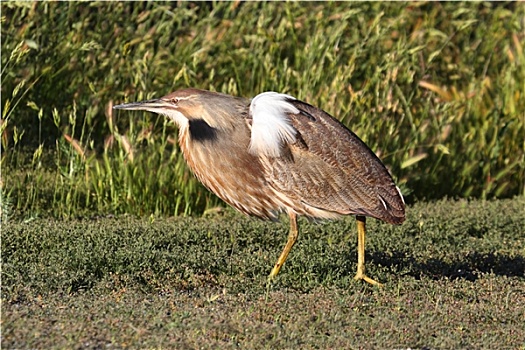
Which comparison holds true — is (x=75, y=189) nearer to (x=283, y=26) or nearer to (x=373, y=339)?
(x=283, y=26)

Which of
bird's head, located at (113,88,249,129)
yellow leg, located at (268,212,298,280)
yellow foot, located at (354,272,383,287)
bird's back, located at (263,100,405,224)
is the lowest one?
yellow foot, located at (354,272,383,287)

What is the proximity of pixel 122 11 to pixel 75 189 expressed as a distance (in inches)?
108

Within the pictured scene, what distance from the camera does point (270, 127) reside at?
19.1 feet

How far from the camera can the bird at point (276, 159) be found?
5926 millimetres

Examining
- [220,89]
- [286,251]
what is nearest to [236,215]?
[286,251]

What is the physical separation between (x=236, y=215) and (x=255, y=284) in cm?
189

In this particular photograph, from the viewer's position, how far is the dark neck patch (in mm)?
5949

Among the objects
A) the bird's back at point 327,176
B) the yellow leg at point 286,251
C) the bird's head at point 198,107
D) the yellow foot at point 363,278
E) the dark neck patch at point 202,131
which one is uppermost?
the bird's head at point 198,107

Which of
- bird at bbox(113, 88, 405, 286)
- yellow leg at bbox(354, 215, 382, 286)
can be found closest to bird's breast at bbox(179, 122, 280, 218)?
bird at bbox(113, 88, 405, 286)

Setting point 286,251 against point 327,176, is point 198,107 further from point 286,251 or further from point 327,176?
point 286,251

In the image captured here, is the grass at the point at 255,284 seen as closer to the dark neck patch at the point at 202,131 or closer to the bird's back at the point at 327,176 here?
the bird's back at the point at 327,176

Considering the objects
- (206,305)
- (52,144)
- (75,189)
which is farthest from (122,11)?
(206,305)

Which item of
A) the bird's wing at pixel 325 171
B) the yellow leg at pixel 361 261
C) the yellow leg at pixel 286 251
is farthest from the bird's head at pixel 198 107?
the yellow leg at pixel 361 261

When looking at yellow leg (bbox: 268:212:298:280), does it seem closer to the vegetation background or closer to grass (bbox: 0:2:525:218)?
the vegetation background
